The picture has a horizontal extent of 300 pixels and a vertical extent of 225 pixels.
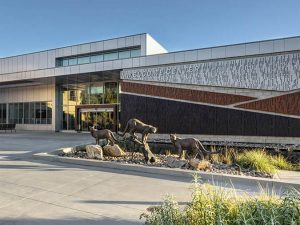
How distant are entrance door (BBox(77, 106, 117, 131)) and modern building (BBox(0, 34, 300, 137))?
0.11 meters

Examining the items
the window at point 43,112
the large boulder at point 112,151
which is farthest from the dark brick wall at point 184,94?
the window at point 43,112

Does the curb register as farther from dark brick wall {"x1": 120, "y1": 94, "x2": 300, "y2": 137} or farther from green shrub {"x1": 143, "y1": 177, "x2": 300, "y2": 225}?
dark brick wall {"x1": 120, "y1": 94, "x2": 300, "y2": 137}

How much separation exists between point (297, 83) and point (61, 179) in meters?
14.1

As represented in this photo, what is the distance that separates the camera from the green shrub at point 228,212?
310 centimetres

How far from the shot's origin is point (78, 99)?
30.2 m

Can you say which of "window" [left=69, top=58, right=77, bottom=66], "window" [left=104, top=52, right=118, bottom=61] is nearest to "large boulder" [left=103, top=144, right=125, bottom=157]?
"window" [left=104, top=52, right=118, bottom=61]

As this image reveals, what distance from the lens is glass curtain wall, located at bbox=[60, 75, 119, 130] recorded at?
27656 mm

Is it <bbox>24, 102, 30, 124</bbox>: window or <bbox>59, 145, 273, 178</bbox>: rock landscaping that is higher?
<bbox>24, 102, 30, 124</bbox>: window

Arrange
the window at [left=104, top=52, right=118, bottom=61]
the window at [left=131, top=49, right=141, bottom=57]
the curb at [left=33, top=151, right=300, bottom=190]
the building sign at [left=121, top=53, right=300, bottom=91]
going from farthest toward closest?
the window at [left=104, top=52, right=118, bottom=61] → the window at [left=131, top=49, right=141, bottom=57] → the building sign at [left=121, top=53, right=300, bottom=91] → the curb at [left=33, top=151, right=300, bottom=190]

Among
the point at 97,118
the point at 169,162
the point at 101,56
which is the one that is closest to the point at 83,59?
the point at 101,56

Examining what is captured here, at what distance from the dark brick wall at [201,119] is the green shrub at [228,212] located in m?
13.4

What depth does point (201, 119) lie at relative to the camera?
1778 centimetres

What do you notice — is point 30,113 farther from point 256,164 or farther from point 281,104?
point 256,164

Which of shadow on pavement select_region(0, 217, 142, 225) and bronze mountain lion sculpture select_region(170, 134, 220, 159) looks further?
bronze mountain lion sculpture select_region(170, 134, 220, 159)
